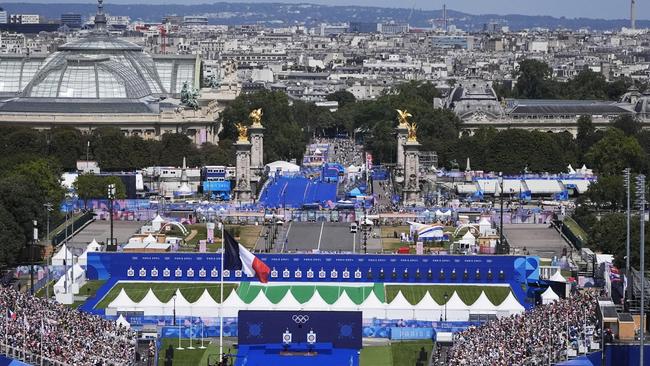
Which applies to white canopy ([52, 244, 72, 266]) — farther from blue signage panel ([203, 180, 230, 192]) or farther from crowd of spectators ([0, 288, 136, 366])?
blue signage panel ([203, 180, 230, 192])

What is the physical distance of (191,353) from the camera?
179 ft

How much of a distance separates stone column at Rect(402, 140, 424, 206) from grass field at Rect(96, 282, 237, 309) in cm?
2909

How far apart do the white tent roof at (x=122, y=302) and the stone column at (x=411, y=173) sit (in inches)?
1428

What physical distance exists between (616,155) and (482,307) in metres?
48.9

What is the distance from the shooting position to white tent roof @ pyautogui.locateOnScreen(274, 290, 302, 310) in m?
60.1

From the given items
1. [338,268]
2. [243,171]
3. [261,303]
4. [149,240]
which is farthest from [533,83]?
[261,303]

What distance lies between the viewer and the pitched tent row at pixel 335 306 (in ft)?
196

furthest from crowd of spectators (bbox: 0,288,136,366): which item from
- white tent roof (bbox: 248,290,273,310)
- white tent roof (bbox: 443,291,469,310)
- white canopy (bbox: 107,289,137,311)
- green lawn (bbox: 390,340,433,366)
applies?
white tent roof (bbox: 443,291,469,310)

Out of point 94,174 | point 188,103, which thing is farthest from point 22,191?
point 188,103

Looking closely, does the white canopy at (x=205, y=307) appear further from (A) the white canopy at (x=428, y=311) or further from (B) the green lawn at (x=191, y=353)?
(A) the white canopy at (x=428, y=311)

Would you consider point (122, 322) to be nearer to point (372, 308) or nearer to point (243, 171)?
point (372, 308)

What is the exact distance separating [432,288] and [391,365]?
1533cm

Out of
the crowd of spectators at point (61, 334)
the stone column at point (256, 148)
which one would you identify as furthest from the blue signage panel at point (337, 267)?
the stone column at point (256, 148)

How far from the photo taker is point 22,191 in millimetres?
74812
